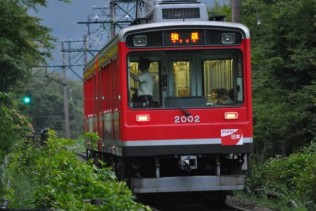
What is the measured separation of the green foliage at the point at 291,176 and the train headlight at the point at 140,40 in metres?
4.08

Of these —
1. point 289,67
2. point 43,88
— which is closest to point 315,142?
point 289,67

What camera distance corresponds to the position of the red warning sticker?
45.2 ft

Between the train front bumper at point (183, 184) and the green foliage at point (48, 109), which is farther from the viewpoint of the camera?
the green foliage at point (48, 109)

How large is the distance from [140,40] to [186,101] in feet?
4.48

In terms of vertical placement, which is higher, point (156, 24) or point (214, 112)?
point (156, 24)

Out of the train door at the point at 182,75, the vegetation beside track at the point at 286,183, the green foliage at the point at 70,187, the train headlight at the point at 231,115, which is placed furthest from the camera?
the vegetation beside track at the point at 286,183

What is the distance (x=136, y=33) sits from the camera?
45.5ft

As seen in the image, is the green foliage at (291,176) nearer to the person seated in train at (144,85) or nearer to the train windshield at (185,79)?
the train windshield at (185,79)

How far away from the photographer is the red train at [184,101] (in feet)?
45.1

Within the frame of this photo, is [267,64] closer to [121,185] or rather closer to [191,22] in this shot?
[191,22]

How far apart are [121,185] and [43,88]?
7820 cm

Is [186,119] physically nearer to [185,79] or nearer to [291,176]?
[185,79]

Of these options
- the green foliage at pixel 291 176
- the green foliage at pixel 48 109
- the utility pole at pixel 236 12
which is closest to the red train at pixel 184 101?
the green foliage at pixel 291 176

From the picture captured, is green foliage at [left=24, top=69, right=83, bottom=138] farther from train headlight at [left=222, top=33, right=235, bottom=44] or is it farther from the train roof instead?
train headlight at [left=222, top=33, right=235, bottom=44]
